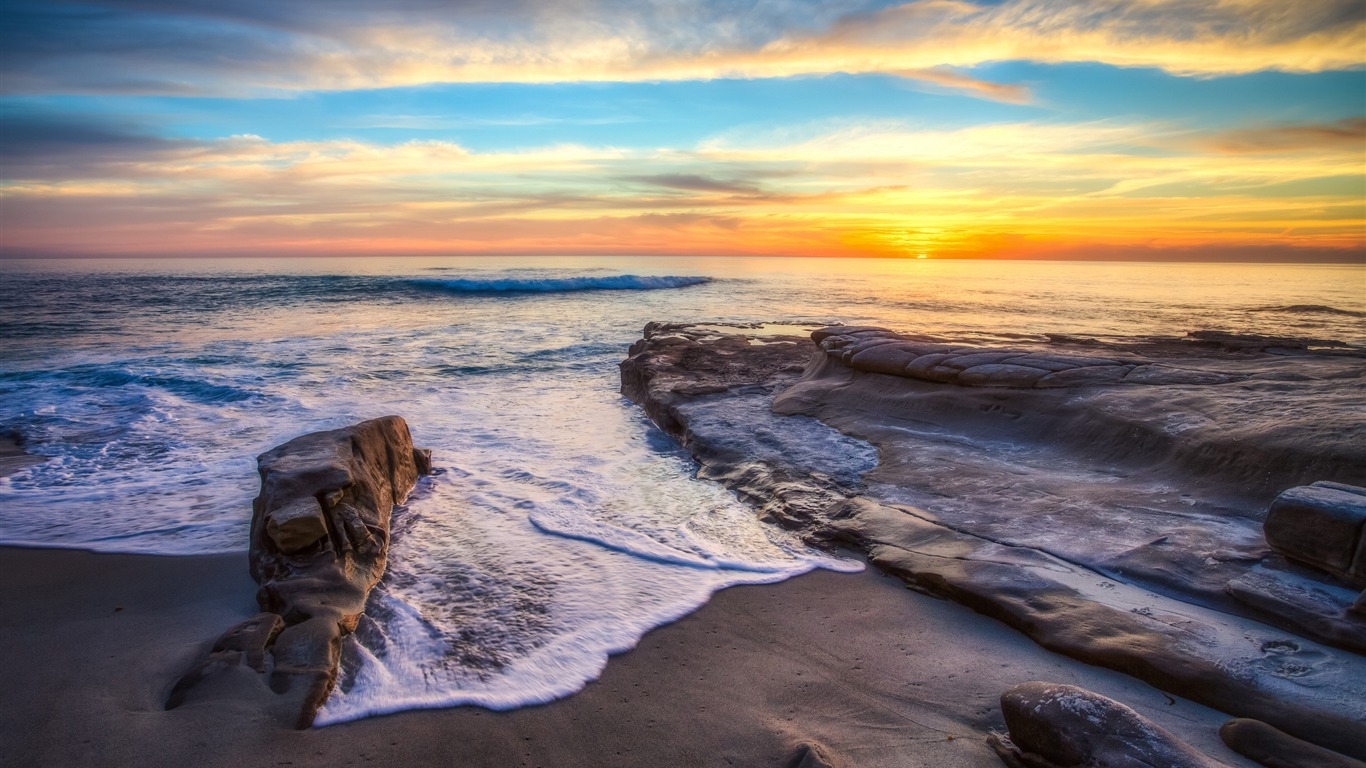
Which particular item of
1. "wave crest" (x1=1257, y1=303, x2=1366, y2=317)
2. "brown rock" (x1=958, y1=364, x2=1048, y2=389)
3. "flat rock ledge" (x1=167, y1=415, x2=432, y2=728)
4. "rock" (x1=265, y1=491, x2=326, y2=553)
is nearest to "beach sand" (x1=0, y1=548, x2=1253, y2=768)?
"flat rock ledge" (x1=167, y1=415, x2=432, y2=728)

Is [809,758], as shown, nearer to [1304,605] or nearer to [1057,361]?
[1304,605]

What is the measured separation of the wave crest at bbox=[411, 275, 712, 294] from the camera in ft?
127

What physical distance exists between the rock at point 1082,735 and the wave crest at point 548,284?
37.2 metres

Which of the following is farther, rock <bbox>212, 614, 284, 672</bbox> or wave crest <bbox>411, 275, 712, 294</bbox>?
wave crest <bbox>411, 275, 712, 294</bbox>

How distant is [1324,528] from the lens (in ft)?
11.5

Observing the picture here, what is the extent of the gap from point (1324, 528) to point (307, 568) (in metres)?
5.45

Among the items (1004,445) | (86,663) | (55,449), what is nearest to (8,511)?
(55,449)

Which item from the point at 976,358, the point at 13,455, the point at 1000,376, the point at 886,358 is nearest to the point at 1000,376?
the point at 1000,376

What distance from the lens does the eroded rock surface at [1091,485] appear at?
3146 mm

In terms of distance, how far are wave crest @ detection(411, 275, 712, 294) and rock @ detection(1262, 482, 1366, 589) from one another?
120 feet

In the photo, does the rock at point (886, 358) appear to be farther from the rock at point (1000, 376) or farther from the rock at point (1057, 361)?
the rock at point (1057, 361)

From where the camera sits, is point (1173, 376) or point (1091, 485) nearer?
point (1091, 485)

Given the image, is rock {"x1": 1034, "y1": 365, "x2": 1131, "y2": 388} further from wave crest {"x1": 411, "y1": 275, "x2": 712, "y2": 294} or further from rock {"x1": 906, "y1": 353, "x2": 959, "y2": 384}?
wave crest {"x1": 411, "y1": 275, "x2": 712, "y2": 294}

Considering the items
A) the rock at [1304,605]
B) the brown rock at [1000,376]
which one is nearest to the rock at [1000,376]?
the brown rock at [1000,376]
